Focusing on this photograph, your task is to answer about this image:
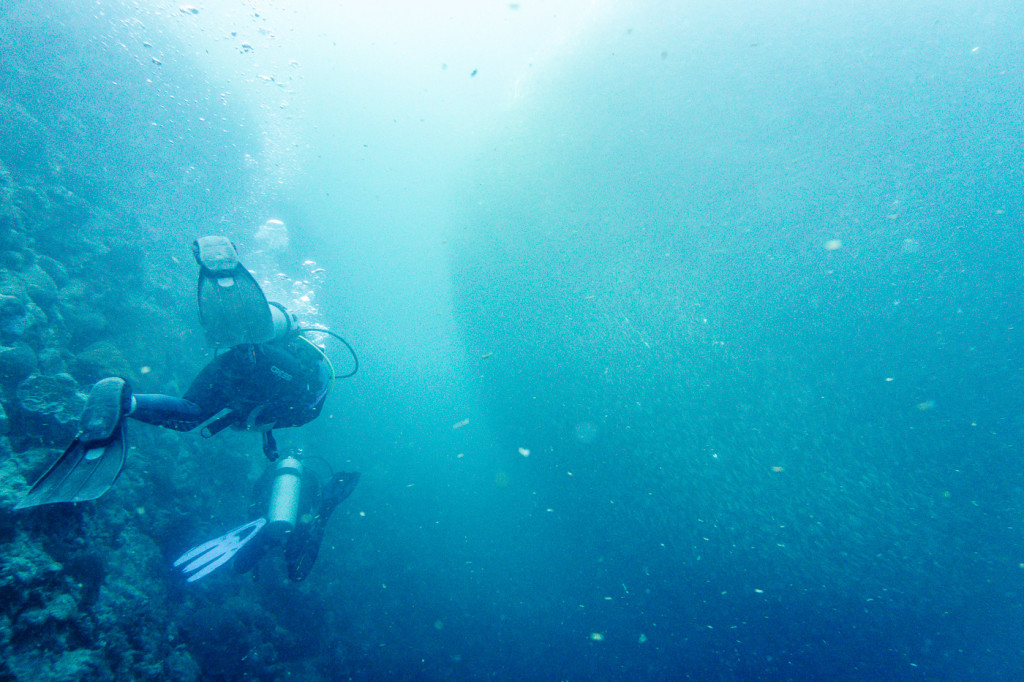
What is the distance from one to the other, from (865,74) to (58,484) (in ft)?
35.7

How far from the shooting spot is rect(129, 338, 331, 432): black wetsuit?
280cm

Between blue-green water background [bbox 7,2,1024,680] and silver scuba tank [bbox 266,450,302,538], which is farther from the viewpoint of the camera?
blue-green water background [bbox 7,2,1024,680]

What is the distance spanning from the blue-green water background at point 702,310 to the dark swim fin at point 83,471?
416 centimetres

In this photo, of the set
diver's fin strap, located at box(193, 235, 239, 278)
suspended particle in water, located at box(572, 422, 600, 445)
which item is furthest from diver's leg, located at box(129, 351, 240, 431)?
suspended particle in water, located at box(572, 422, 600, 445)

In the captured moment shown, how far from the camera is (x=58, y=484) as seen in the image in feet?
7.88

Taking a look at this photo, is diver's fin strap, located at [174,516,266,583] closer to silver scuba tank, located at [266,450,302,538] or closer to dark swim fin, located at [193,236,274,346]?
silver scuba tank, located at [266,450,302,538]

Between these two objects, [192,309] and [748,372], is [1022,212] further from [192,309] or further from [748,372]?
[192,309]

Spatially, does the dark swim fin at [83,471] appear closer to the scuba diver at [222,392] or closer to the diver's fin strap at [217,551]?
the scuba diver at [222,392]

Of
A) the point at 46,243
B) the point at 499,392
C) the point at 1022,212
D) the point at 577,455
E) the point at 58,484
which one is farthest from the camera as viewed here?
the point at 499,392

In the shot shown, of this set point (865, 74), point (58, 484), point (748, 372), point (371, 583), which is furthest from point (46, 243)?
point (865, 74)

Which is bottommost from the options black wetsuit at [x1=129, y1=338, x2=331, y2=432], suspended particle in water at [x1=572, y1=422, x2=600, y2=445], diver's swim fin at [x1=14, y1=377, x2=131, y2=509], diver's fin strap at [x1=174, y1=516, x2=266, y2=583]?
diver's fin strap at [x1=174, y1=516, x2=266, y2=583]

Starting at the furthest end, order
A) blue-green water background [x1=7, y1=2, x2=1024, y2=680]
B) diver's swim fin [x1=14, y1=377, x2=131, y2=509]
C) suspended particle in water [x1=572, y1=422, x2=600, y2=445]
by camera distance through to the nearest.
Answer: suspended particle in water [x1=572, y1=422, x2=600, y2=445] → blue-green water background [x1=7, y1=2, x2=1024, y2=680] → diver's swim fin [x1=14, y1=377, x2=131, y2=509]

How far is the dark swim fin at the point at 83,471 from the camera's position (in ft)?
7.72

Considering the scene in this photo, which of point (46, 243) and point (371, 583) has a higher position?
point (46, 243)
